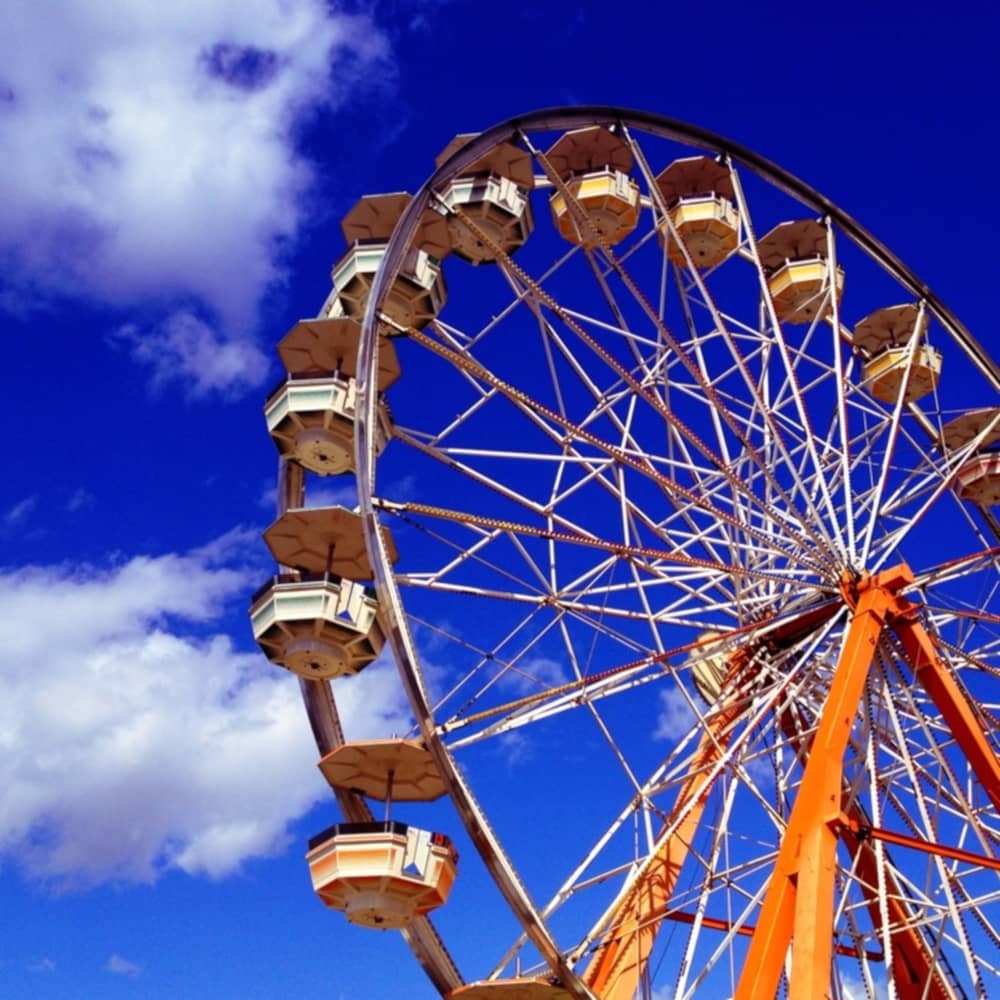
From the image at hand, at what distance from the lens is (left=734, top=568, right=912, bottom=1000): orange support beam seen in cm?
927

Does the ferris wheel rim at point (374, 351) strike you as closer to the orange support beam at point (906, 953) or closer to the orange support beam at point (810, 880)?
the orange support beam at point (810, 880)

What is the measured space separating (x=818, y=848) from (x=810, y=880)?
0.29 meters

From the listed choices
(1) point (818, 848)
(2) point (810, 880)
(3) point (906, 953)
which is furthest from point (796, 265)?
(2) point (810, 880)

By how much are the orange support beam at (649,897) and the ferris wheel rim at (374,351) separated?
1.81 ft

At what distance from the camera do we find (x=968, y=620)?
13836mm

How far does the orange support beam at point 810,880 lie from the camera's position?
9.27 meters

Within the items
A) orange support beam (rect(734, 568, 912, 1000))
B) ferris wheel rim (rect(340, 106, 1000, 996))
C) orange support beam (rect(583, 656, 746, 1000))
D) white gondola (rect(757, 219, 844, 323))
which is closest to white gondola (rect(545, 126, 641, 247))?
ferris wheel rim (rect(340, 106, 1000, 996))

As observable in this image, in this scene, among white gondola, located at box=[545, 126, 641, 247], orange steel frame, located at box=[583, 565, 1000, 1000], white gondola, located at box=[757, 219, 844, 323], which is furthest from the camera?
white gondola, located at box=[757, 219, 844, 323]

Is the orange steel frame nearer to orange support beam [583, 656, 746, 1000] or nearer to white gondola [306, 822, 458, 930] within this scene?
orange support beam [583, 656, 746, 1000]

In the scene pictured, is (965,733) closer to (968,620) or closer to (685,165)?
(968,620)

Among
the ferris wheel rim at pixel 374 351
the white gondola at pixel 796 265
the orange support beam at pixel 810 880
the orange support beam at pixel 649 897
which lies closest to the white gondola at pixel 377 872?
the ferris wheel rim at pixel 374 351

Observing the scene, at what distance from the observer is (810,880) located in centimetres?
980

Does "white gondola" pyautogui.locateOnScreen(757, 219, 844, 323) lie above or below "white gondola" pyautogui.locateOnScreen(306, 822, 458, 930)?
above

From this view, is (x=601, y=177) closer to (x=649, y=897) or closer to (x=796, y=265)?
(x=796, y=265)
